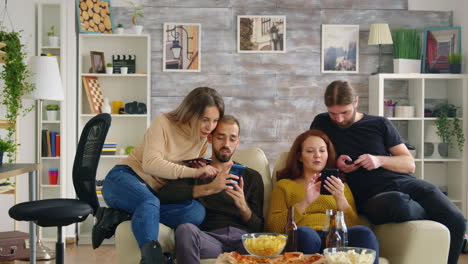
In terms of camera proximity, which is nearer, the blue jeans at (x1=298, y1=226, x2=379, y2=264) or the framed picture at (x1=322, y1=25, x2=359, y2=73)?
the blue jeans at (x1=298, y1=226, x2=379, y2=264)

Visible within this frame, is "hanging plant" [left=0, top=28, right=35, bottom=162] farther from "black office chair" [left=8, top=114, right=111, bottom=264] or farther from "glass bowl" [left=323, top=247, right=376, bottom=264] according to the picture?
"glass bowl" [left=323, top=247, right=376, bottom=264]

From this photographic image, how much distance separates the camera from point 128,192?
3604mm

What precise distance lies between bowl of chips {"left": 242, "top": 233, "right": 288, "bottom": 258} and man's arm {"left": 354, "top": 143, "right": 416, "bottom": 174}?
3.21 ft

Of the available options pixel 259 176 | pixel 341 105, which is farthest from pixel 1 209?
pixel 341 105

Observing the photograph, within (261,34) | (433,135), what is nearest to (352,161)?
(433,135)

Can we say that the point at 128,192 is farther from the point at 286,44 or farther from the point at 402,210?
the point at 286,44

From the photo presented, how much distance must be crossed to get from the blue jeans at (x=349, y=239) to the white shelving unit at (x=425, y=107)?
2908 mm

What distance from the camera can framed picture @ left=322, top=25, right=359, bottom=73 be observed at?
6.41m

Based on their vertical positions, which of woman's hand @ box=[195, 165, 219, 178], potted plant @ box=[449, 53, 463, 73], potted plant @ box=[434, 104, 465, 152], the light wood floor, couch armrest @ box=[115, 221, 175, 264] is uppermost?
potted plant @ box=[449, 53, 463, 73]

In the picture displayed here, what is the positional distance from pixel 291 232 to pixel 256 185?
57 cm

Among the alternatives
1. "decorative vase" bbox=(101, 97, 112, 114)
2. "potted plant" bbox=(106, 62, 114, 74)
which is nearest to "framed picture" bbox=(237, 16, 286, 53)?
"potted plant" bbox=(106, 62, 114, 74)

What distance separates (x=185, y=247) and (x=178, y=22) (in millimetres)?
3511

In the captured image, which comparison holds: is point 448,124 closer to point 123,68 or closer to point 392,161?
point 392,161

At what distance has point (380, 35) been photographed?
6.16 meters
